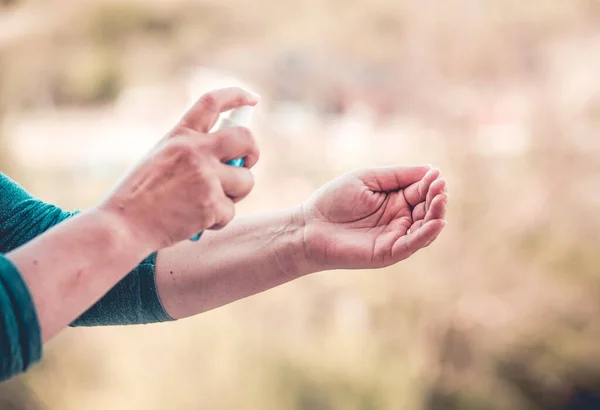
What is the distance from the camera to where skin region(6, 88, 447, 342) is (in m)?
0.53

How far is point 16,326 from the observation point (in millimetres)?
482

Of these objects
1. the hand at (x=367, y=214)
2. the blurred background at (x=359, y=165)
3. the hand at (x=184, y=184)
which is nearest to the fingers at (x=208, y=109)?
the hand at (x=184, y=184)

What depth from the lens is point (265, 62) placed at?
6.93 ft

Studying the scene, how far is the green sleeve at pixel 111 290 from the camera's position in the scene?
0.74m

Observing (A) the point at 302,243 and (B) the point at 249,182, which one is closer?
(B) the point at 249,182

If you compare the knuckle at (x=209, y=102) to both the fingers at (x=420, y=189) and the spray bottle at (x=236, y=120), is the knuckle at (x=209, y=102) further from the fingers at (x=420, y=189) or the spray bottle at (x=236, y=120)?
the fingers at (x=420, y=189)

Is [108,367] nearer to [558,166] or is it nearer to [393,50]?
[393,50]

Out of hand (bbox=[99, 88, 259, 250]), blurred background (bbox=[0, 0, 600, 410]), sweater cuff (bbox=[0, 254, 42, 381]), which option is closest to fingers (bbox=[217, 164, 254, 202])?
hand (bbox=[99, 88, 259, 250])

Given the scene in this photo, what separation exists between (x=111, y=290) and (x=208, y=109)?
0.96ft

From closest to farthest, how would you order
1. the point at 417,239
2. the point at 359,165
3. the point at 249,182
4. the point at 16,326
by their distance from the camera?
the point at 16,326 → the point at 249,182 → the point at 417,239 → the point at 359,165

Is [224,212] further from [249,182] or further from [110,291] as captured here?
[110,291]

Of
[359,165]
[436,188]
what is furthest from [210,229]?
[359,165]

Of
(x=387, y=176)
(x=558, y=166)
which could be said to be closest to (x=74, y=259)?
(x=387, y=176)

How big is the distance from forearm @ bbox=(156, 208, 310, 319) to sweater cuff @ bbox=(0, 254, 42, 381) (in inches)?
10.7
